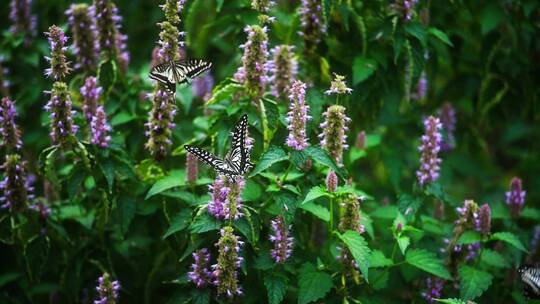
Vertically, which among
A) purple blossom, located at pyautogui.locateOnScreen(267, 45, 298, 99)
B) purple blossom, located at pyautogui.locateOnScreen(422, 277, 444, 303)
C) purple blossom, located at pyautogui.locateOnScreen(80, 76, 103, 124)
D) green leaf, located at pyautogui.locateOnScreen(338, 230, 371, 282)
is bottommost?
purple blossom, located at pyautogui.locateOnScreen(422, 277, 444, 303)

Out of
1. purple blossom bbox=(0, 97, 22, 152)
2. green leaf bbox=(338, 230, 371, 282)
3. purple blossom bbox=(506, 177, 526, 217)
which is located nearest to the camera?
green leaf bbox=(338, 230, 371, 282)

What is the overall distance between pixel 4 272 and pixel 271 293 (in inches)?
98.0

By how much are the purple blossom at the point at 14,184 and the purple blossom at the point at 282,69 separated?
69.6 inches

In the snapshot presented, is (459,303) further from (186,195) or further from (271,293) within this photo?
(186,195)

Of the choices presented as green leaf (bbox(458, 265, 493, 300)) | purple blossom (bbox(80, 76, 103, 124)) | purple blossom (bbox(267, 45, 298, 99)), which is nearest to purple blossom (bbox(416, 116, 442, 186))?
green leaf (bbox(458, 265, 493, 300))

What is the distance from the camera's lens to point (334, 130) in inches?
141

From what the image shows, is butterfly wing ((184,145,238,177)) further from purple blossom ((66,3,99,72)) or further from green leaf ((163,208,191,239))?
purple blossom ((66,3,99,72))

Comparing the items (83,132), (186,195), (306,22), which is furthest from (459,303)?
(83,132)

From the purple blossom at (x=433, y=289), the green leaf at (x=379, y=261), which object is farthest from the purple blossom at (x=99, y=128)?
the purple blossom at (x=433, y=289)

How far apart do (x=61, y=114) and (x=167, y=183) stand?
0.79m

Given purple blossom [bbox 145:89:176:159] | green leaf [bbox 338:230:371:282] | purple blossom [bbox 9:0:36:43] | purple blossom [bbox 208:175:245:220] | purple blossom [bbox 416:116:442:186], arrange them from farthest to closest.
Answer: purple blossom [bbox 9:0:36:43] → purple blossom [bbox 416:116:442:186] → purple blossom [bbox 145:89:176:159] → purple blossom [bbox 208:175:245:220] → green leaf [bbox 338:230:371:282]

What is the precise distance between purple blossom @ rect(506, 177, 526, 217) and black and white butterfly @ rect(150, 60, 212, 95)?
2466 millimetres

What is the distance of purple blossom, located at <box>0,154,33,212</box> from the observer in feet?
13.0

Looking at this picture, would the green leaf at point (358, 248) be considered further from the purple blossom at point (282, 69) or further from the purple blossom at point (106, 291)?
the purple blossom at point (106, 291)
